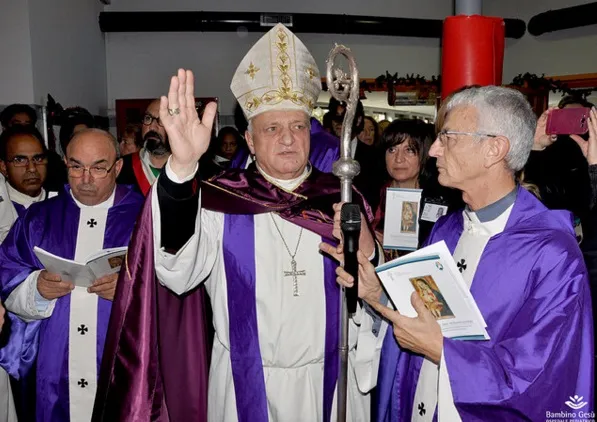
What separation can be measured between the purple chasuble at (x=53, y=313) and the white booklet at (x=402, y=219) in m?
1.63

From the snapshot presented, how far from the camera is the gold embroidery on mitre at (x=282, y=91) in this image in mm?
2549

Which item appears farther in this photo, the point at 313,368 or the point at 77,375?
the point at 77,375

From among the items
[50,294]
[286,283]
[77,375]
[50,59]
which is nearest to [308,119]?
[286,283]

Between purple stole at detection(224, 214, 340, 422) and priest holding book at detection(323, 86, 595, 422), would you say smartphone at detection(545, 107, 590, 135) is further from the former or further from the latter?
purple stole at detection(224, 214, 340, 422)

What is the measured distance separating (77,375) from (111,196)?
93 cm

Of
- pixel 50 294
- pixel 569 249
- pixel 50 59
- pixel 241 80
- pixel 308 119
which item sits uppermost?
pixel 50 59

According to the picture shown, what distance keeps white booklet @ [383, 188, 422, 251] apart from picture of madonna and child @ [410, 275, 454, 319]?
178 cm

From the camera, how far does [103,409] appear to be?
7.75 feet

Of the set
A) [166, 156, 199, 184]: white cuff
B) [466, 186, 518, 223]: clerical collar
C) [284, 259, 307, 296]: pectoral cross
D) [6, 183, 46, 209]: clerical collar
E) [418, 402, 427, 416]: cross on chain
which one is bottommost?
[418, 402, 427, 416]: cross on chain

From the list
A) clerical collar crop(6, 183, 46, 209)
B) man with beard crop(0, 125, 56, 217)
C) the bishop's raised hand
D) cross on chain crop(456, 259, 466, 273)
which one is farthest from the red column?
clerical collar crop(6, 183, 46, 209)

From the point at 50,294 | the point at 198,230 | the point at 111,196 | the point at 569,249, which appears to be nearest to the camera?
the point at 569,249

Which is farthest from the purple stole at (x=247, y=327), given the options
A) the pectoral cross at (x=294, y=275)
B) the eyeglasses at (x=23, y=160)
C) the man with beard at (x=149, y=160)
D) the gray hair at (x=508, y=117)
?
the eyeglasses at (x=23, y=160)

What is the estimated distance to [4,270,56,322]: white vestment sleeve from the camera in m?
2.76

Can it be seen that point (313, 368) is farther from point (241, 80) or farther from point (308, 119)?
point (241, 80)
